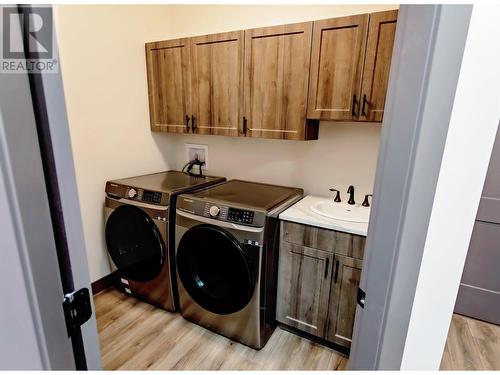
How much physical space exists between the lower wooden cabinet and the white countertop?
4cm

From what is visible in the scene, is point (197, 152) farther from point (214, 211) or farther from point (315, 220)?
point (315, 220)

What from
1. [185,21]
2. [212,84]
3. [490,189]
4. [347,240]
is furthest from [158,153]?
[490,189]

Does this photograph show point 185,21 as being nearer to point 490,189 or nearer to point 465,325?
Answer: point 490,189

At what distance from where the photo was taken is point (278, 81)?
73.7 inches

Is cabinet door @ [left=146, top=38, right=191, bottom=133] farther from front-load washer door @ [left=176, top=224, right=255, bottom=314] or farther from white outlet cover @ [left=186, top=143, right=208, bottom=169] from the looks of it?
front-load washer door @ [left=176, top=224, right=255, bottom=314]

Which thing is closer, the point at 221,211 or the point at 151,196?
the point at 221,211

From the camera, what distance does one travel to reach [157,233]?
201 centimetres

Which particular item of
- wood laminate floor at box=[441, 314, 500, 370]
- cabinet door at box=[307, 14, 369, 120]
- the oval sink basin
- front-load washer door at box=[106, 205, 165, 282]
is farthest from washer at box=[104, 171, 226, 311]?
wood laminate floor at box=[441, 314, 500, 370]

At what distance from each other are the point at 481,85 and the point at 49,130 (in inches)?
42.1

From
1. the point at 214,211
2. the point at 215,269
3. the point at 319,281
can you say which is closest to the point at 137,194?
the point at 214,211

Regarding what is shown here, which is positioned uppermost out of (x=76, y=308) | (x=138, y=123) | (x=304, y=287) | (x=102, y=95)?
(x=102, y=95)

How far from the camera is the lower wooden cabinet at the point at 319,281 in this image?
1658 mm

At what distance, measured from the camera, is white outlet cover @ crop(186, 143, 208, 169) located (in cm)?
269

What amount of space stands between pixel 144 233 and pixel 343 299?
1449mm
